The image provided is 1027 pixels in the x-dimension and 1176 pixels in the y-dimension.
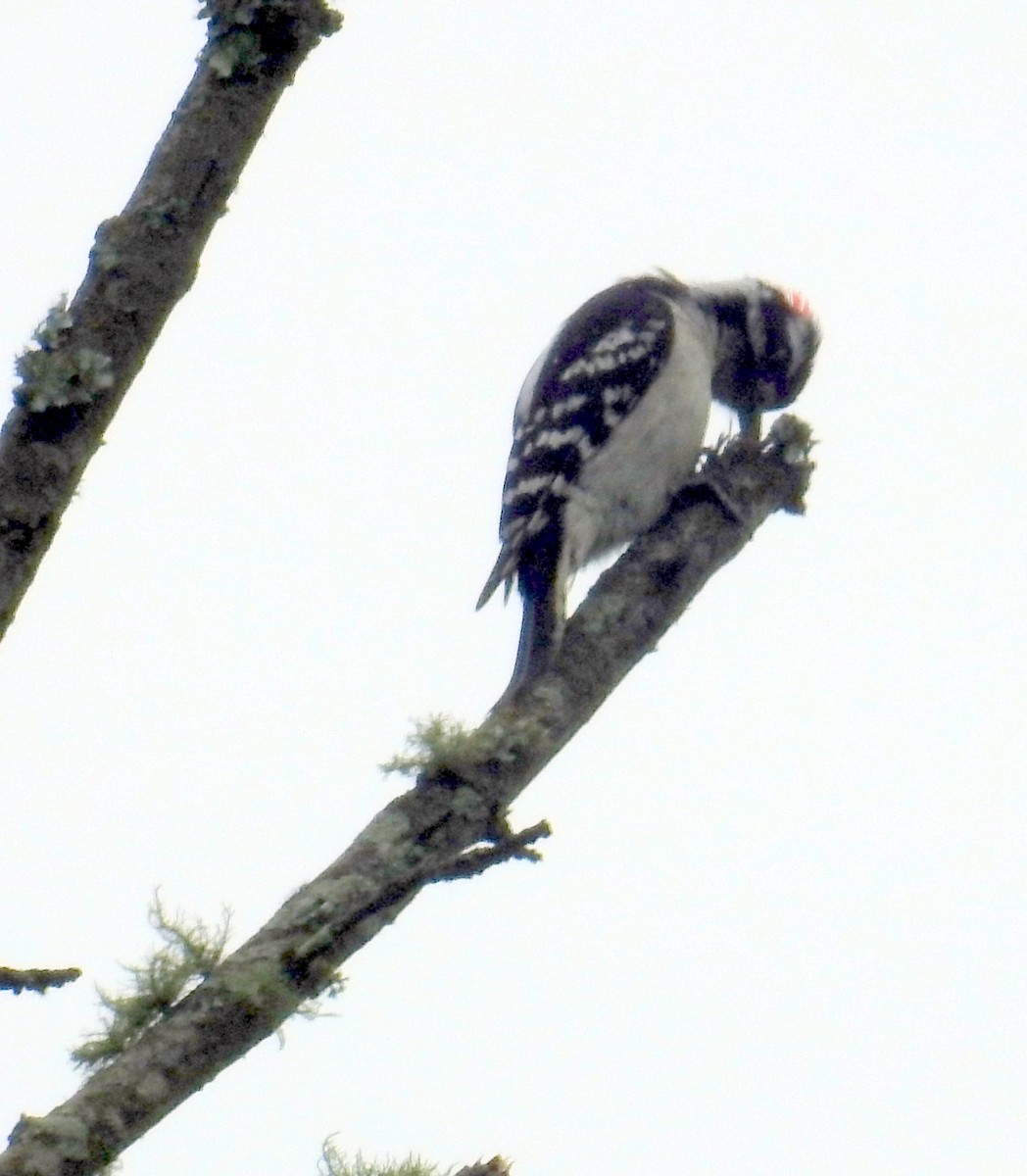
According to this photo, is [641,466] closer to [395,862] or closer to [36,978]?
[395,862]

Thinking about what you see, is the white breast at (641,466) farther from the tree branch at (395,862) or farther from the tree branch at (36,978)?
the tree branch at (36,978)

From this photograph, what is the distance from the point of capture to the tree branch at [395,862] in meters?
2.38

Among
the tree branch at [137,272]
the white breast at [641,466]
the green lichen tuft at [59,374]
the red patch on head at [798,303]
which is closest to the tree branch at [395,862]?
the tree branch at [137,272]

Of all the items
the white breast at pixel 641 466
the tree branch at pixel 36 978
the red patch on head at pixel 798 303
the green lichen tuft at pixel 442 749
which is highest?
the red patch on head at pixel 798 303

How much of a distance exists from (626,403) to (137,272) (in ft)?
12.2

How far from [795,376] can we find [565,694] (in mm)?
3424

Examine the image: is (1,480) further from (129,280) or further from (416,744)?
(416,744)

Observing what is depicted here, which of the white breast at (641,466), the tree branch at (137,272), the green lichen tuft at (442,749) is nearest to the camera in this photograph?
the tree branch at (137,272)

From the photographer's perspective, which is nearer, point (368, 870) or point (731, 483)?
point (368, 870)

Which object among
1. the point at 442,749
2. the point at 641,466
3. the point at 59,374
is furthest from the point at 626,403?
the point at 59,374

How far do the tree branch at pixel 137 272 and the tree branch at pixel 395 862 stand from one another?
25.9 inches

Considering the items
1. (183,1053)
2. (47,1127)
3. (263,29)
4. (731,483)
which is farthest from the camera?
(731,483)

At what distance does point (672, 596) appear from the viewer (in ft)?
12.6

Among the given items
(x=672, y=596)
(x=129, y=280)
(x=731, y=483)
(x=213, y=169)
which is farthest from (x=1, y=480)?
(x=731, y=483)
